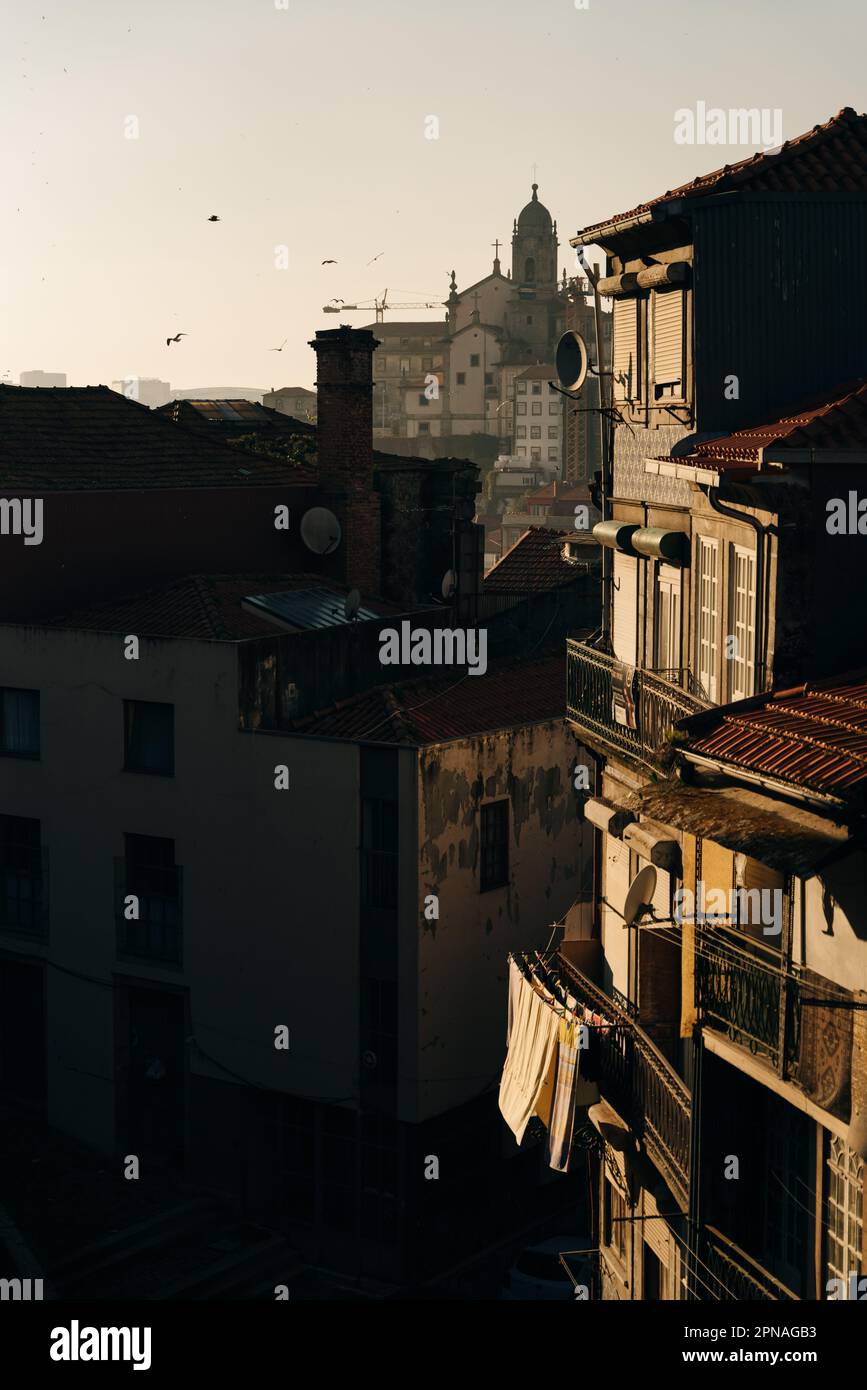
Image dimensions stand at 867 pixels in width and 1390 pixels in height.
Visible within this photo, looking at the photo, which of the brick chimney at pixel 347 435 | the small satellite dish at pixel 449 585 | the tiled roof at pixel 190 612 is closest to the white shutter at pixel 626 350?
the tiled roof at pixel 190 612

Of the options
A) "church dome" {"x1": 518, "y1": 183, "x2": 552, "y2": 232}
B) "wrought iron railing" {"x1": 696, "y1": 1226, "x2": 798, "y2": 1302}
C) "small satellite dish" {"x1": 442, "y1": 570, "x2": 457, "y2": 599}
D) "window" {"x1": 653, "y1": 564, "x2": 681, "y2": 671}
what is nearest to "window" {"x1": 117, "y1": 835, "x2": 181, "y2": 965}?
"small satellite dish" {"x1": 442, "y1": 570, "x2": 457, "y2": 599}

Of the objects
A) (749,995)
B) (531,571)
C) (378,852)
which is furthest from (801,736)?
(531,571)

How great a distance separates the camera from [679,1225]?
20.7 meters

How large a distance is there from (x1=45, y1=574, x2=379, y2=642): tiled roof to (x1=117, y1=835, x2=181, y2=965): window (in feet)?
13.4

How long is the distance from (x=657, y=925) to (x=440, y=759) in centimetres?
1112

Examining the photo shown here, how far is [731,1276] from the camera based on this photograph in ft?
59.6

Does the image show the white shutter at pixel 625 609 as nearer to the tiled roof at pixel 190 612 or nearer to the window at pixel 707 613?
the window at pixel 707 613

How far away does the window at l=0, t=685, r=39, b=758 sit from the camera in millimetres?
36250

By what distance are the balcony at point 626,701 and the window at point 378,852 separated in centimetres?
738

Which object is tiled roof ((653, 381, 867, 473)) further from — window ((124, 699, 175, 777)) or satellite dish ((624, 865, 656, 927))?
window ((124, 699, 175, 777))

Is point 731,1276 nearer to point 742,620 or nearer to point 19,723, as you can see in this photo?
point 742,620

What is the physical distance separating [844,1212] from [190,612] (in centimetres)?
2175

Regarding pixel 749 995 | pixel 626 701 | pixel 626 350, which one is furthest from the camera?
pixel 626 350

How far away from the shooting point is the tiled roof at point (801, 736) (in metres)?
14.5
